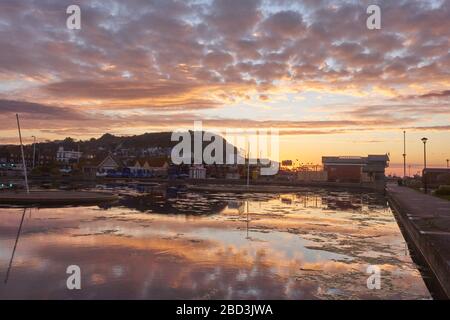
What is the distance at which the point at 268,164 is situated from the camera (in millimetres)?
139250

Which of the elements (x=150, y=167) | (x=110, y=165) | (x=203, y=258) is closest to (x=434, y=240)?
(x=203, y=258)

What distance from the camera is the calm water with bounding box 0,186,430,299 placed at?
1123 cm

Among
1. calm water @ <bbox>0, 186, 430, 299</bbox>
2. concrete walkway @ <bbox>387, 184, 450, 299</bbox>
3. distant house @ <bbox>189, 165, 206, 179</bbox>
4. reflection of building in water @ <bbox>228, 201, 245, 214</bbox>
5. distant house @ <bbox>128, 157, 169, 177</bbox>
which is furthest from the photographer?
distant house @ <bbox>128, 157, 169, 177</bbox>

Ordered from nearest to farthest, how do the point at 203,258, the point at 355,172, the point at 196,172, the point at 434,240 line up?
the point at 434,240 < the point at 203,258 < the point at 355,172 < the point at 196,172

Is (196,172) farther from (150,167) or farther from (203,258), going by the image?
(203,258)

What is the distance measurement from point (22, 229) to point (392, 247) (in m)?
16.8

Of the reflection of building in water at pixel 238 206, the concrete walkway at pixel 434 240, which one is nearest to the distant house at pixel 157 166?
the reflection of building in water at pixel 238 206

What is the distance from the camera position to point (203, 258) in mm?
15078

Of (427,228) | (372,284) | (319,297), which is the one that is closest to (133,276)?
(319,297)

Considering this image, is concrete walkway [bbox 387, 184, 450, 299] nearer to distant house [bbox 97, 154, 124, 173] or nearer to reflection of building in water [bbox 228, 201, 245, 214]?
reflection of building in water [bbox 228, 201, 245, 214]

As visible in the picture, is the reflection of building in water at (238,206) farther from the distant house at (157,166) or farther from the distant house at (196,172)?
the distant house at (157,166)

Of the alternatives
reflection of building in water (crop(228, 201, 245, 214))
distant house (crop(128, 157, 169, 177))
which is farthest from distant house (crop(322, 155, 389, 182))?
reflection of building in water (crop(228, 201, 245, 214))
